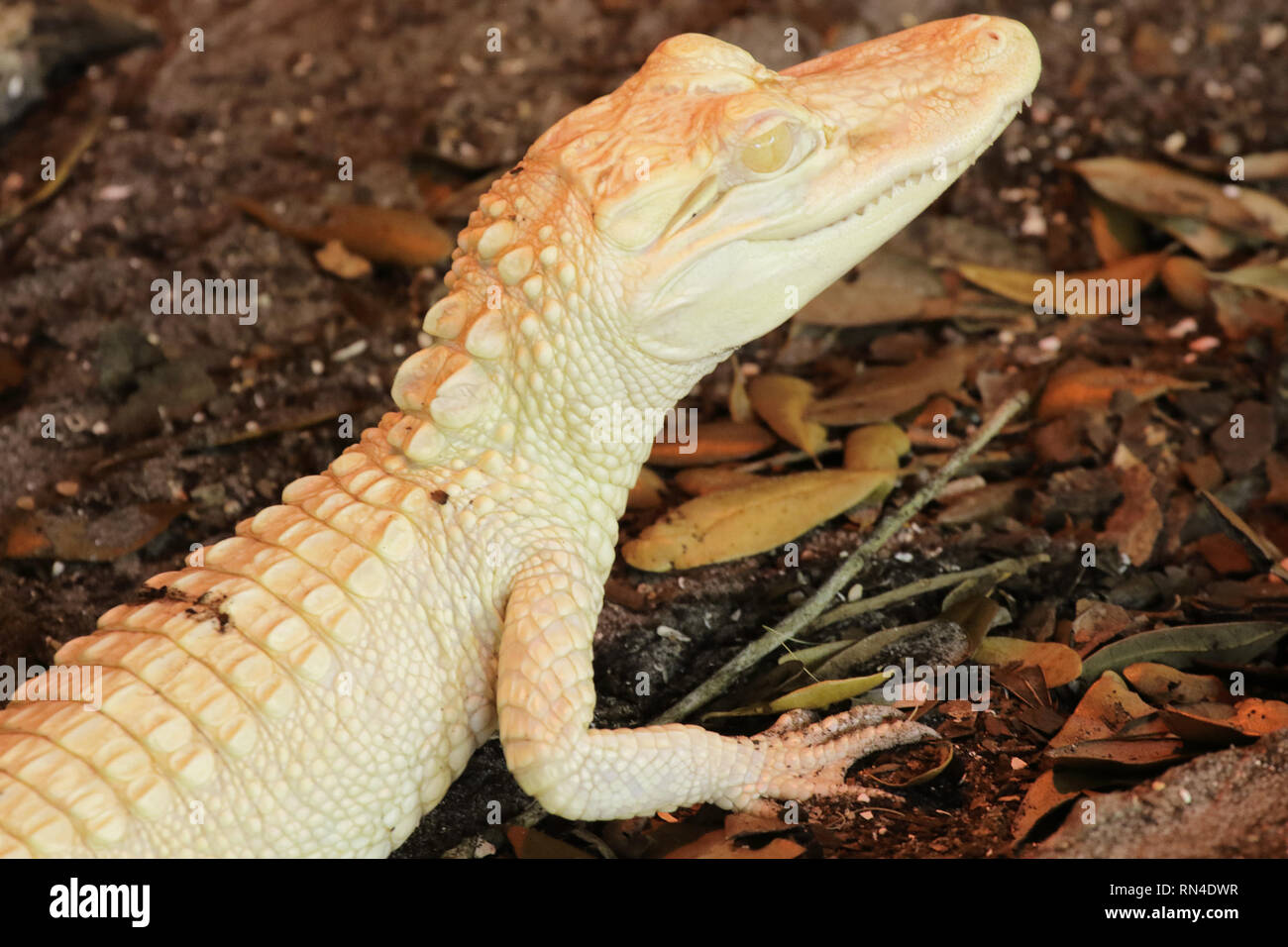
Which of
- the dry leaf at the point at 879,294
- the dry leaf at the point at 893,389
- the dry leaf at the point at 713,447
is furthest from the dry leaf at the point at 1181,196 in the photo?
the dry leaf at the point at 713,447

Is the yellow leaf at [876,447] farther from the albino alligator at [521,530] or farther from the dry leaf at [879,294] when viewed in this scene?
the albino alligator at [521,530]

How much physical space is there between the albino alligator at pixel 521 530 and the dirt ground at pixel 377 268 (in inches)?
13.9

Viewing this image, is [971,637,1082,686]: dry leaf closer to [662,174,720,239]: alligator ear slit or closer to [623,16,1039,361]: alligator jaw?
[623,16,1039,361]: alligator jaw

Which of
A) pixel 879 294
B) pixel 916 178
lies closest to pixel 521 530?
pixel 916 178

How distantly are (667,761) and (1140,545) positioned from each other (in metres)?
1.51

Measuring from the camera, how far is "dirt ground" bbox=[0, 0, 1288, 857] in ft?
9.64

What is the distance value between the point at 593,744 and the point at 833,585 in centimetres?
87

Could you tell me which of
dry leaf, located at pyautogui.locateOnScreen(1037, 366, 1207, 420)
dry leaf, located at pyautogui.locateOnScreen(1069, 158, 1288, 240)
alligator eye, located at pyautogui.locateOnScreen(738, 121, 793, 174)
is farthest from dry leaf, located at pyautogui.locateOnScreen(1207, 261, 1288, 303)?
alligator eye, located at pyautogui.locateOnScreen(738, 121, 793, 174)

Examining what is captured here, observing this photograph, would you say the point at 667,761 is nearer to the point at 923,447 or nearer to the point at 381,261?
the point at 923,447

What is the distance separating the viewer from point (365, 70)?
5.21 meters

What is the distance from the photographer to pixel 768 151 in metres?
2.43

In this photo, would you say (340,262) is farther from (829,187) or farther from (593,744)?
(593,744)

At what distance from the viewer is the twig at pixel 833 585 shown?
2.76 metres

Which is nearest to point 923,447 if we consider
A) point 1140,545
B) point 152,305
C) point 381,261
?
point 1140,545
